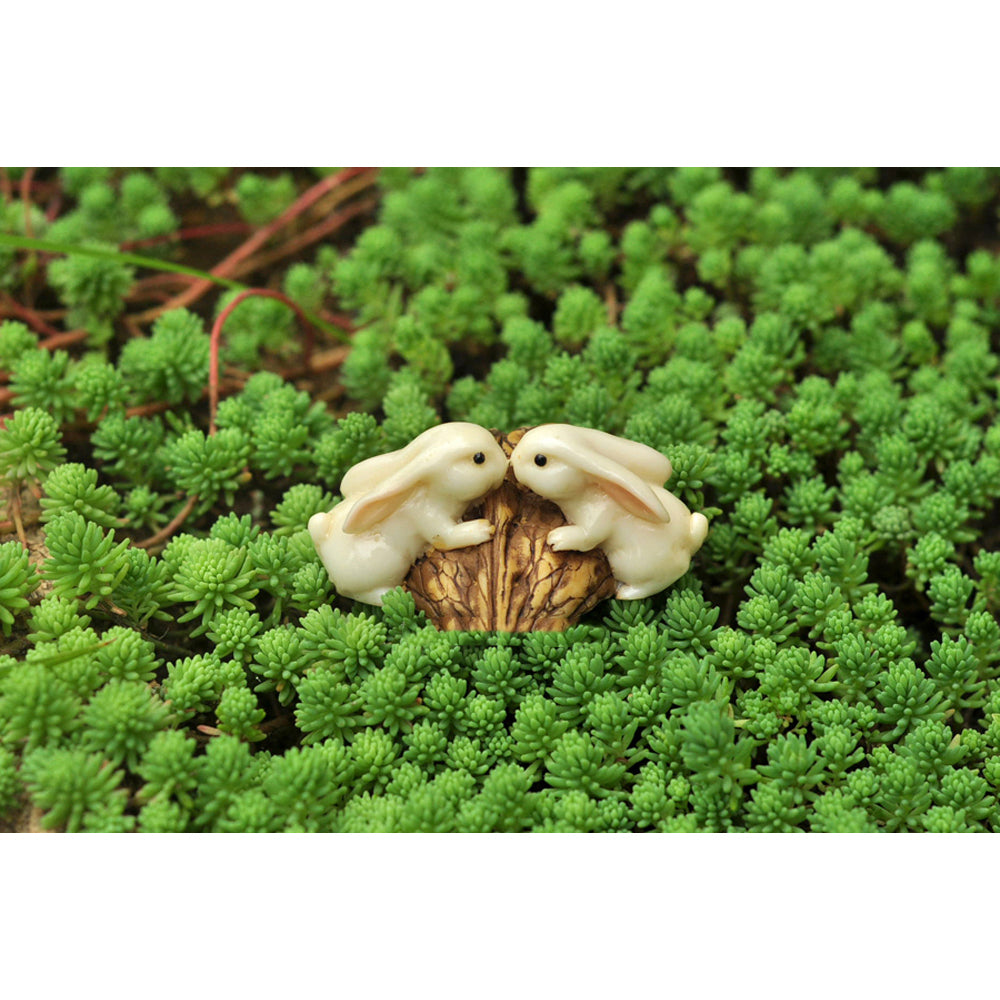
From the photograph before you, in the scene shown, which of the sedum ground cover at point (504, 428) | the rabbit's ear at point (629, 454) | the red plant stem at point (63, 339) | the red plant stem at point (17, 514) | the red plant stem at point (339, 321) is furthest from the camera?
the red plant stem at point (339, 321)

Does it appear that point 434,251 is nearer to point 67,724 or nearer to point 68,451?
point 68,451

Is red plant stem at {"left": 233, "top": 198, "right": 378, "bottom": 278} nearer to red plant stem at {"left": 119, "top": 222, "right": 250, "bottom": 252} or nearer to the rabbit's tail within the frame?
red plant stem at {"left": 119, "top": 222, "right": 250, "bottom": 252}

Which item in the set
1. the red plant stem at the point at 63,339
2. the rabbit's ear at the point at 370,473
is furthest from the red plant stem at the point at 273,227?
the rabbit's ear at the point at 370,473

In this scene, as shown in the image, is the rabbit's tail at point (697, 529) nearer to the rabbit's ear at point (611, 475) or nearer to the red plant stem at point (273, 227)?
the rabbit's ear at point (611, 475)

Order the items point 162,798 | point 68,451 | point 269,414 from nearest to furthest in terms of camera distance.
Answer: point 162,798
point 269,414
point 68,451

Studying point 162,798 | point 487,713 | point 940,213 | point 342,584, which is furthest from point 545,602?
point 940,213
